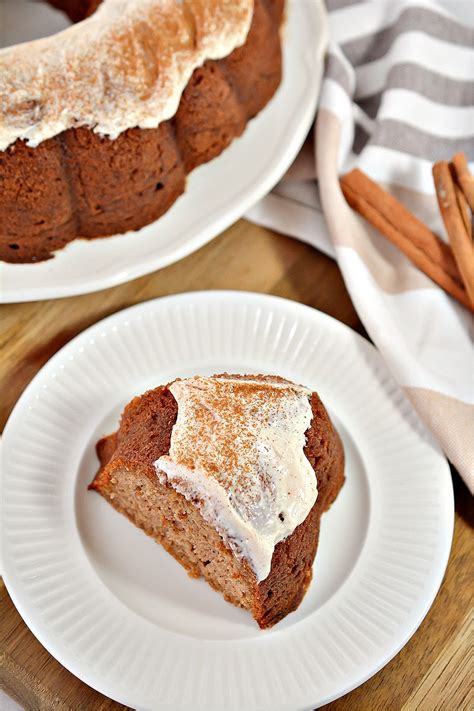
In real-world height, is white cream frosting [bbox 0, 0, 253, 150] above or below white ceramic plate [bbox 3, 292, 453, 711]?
above

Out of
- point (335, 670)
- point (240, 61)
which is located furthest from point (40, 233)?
point (335, 670)

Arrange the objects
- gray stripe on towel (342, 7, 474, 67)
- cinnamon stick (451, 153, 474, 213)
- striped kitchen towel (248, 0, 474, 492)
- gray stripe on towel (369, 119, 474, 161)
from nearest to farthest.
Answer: striped kitchen towel (248, 0, 474, 492), cinnamon stick (451, 153, 474, 213), gray stripe on towel (369, 119, 474, 161), gray stripe on towel (342, 7, 474, 67)

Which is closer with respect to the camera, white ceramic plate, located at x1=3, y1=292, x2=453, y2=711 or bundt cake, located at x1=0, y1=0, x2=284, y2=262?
white ceramic plate, located at x1=3, y1=292, x2=453, y2=711

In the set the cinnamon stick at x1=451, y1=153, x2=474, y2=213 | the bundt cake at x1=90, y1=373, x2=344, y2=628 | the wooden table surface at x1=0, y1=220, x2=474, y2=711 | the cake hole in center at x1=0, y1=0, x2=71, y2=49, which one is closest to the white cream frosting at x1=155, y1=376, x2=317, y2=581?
the bundt cake at x1=90, y1=373, x2=344, y2=628

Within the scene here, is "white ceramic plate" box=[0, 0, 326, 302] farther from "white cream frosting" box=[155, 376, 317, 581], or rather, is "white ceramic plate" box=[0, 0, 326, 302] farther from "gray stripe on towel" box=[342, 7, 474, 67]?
"white cream frosting" box=[155, 376, 317, 581]

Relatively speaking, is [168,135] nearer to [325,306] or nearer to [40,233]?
[40,233]

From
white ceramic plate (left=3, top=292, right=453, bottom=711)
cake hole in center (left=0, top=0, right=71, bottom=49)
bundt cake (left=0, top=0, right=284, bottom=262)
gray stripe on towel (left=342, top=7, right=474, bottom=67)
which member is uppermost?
cake hole in center (left=0, top=0, right=71, bottom=49)

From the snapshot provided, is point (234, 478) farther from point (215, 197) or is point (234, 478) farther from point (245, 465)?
point (215, 197)

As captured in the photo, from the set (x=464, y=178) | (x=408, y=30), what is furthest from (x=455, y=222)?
(x=408, y=30)
